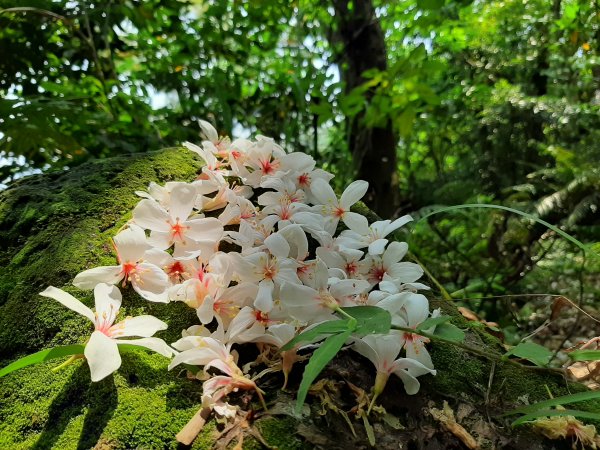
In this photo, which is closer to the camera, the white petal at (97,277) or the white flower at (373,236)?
the white petal at (97,277)

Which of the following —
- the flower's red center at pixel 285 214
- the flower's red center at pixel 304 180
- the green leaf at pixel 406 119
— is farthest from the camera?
the green leaf at pixel 406 119

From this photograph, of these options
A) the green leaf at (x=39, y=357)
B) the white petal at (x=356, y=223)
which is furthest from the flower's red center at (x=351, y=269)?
the green leaf at (x=39, y=357)

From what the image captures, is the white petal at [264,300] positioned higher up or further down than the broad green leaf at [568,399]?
higher up

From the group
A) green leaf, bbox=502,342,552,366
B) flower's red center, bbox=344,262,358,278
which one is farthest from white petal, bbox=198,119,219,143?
green leaf, bbox=502,342,552,366

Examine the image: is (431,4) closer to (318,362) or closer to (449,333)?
(449,333)

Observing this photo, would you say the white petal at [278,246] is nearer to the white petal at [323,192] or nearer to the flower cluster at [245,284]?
the flower cluster at [245,284]

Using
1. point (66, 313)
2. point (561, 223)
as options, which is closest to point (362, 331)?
point (66, 313)

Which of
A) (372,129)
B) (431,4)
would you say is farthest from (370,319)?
(372,129)

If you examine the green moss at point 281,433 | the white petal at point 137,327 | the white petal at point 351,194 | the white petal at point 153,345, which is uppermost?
the white petal at point 351,194
